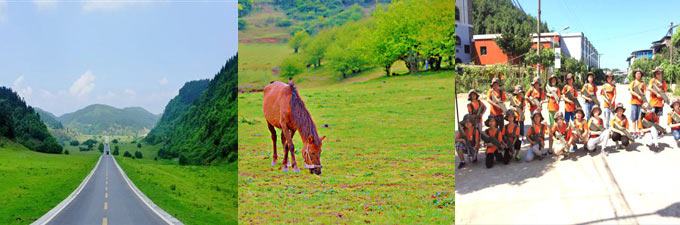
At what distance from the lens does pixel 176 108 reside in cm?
867

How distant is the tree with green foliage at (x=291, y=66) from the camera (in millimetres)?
5961

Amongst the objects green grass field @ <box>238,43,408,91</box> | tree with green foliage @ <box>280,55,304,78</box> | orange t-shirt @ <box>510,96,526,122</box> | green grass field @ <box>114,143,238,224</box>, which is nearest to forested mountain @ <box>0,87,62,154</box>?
green grass field @ <box>114,143,238,224</box>

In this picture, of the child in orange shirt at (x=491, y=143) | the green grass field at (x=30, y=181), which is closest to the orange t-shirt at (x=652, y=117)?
the child in orange shirt at (x=491, y=143)

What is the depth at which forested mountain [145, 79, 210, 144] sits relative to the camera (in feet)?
27.6

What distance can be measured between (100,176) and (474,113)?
7.24 metres

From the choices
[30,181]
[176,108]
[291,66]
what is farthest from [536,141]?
[30,181]

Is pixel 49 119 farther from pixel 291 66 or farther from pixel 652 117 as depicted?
pixel 652 117

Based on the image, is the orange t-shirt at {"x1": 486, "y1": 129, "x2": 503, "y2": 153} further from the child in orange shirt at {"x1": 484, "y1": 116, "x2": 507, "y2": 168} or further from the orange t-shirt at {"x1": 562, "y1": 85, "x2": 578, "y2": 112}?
the orange t-shirt at {"x1": 562, "y1": 85, "x2": 578, "y2": 112}

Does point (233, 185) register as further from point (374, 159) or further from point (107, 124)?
point (374, 159)

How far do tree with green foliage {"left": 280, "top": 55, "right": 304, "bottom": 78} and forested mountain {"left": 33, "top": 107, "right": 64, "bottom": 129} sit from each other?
456cm

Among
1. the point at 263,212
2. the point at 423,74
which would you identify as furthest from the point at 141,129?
the point at 423,74

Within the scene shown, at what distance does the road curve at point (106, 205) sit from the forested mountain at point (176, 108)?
1.00 m

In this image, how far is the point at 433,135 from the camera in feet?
19.6

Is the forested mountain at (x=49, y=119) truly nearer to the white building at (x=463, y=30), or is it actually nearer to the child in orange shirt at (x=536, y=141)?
the white building at (x=463, y=30)
